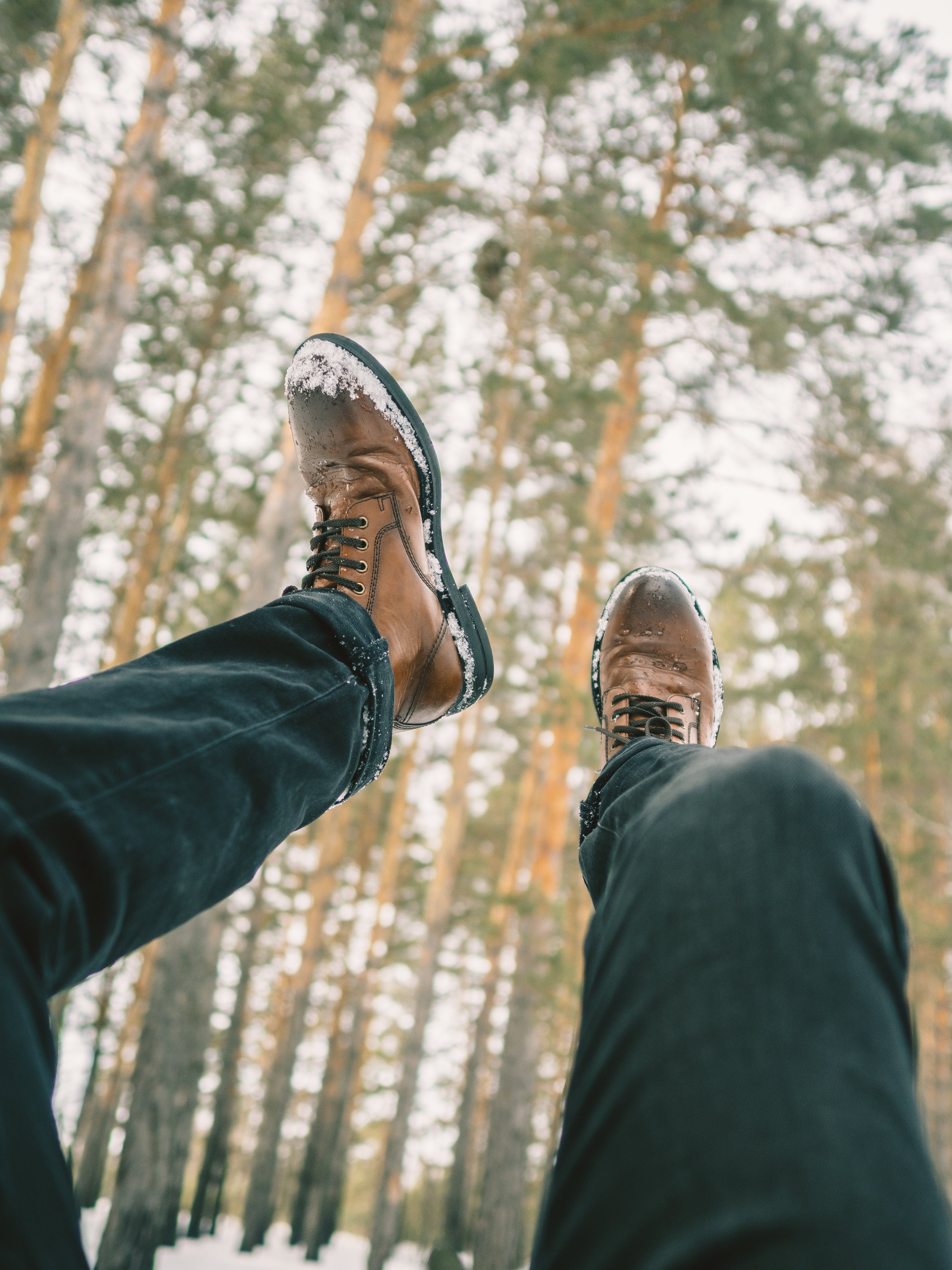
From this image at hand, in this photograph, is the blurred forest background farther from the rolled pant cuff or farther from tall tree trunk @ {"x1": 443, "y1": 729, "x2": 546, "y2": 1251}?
the rolled pant cuff

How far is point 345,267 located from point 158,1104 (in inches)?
196

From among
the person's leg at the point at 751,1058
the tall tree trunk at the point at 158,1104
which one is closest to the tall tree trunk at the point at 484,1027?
the tall tree trunk at the point at 158,1104

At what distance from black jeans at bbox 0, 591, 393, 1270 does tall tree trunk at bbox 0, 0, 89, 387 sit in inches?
200

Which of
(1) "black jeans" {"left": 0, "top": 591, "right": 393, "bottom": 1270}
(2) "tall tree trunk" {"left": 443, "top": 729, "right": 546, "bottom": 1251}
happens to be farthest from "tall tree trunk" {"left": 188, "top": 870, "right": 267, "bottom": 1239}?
(1) "black jeans" {"left": 0, "top": 591, "right": 393, "bottom": 1270}

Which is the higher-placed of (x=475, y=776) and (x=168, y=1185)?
(x=475, y=776)

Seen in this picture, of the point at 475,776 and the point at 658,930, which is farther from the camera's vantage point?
the point at 475,776

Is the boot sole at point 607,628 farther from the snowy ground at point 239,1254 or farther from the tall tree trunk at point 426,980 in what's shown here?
the tall tree trunk at point 426,980

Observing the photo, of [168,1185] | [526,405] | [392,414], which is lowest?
[168,1185]

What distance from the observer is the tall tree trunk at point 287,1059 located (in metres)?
11.4

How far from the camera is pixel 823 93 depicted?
7500 mm

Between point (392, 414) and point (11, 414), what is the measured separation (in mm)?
9625

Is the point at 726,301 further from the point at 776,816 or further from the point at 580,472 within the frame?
the point at 776,816

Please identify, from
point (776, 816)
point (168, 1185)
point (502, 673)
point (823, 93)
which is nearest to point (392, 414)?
point (776, 816)

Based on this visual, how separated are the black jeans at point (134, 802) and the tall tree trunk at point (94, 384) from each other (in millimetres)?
4330
